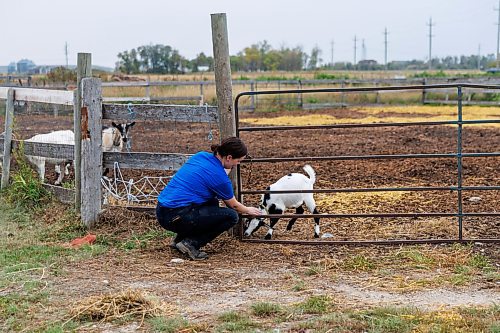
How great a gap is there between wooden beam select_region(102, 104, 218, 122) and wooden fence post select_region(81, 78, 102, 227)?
0.81 ft

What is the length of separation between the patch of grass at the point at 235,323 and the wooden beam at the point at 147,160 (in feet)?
10.7

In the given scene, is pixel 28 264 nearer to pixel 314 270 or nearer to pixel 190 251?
pixel 190 251

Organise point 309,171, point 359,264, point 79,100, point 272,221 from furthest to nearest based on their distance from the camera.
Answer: point 79,100 → point 309,171 → point 272,221 → point 359,264

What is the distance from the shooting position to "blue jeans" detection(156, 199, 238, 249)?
275 inches

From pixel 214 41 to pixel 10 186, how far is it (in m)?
4.54

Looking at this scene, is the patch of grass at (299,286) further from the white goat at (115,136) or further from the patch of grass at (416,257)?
the white goat at (115,136)

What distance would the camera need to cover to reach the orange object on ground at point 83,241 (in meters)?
7.63

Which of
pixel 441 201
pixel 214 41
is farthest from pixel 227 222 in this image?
pixel 441 201

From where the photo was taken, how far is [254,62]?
8600 cm

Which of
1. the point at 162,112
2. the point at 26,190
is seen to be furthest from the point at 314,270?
the point at 26,190

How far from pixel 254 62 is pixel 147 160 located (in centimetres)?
7876

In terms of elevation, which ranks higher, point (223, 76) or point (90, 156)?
point (223, 76)

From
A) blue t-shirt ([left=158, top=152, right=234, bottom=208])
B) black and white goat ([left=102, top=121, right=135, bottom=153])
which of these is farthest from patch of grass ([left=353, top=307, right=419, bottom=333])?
black and white goat ([left=102, top=121, right=135, bottom=153])

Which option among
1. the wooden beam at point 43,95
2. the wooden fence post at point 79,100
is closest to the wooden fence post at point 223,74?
the wooden fence post at point 79,100
